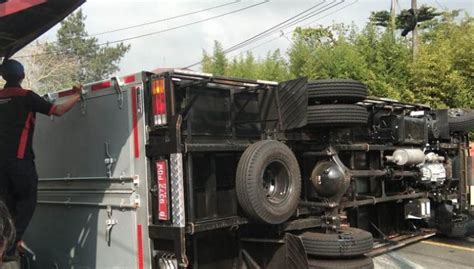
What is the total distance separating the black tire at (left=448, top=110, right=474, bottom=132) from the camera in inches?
313

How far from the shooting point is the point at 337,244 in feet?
15.1

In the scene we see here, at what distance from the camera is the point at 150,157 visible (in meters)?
3.87

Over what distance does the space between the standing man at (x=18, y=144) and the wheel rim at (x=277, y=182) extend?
1.81m

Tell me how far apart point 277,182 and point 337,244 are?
0.83 metres

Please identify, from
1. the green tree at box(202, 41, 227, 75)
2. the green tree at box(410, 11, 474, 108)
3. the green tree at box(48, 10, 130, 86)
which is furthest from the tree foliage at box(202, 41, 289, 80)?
the green tree at box(48, 10, 130, 86)

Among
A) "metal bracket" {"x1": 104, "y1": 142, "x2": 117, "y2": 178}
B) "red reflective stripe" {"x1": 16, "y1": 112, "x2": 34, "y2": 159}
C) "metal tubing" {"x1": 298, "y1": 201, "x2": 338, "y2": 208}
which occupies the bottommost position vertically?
"metal tubing" {"x1": 298, "y1": 201, "x2": 338, "y2": 208}

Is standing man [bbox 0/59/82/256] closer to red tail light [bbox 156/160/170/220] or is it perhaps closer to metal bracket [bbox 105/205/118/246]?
metal bracket [bbox 105/205/118/246]

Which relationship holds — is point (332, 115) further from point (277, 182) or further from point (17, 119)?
point (17, 119)

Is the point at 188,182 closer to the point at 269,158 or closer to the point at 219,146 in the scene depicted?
the point at 219,146

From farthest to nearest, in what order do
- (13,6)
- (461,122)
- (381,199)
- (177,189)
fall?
(461,122)
(381,199)
(177,189)
(13,6)

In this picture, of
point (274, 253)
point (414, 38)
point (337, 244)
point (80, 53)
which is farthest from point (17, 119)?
point (80, 53)

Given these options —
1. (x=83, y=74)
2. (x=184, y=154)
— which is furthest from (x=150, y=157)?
(x=83, y=74)

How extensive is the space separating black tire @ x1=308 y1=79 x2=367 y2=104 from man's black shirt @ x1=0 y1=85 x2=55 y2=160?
2.33 m

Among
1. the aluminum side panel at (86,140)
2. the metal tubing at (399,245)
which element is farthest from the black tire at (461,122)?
the aluminum side panel at (86,140)
